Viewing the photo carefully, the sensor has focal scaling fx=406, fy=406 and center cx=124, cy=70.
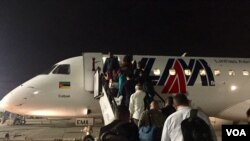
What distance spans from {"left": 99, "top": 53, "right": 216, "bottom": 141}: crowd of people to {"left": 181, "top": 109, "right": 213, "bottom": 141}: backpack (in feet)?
0.64

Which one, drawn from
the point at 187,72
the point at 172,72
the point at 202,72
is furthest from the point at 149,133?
the point at 202,72

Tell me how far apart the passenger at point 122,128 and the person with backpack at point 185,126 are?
0.49 meters

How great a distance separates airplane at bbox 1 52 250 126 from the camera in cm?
1842

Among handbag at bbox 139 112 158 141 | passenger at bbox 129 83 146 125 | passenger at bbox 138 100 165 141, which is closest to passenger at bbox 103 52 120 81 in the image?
passenger at bbox 129 83 146 125

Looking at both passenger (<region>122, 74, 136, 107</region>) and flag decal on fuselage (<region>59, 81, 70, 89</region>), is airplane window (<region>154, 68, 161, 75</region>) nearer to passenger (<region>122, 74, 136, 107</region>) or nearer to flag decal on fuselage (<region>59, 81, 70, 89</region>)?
flag decal on fuselage (<region>59, 81, 70, 89</region>)

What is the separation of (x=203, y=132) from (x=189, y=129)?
202 millimetres

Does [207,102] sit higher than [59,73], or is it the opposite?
[59,73]

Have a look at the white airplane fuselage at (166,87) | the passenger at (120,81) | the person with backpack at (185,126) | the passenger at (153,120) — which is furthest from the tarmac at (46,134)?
the person with backpack at (185,126)

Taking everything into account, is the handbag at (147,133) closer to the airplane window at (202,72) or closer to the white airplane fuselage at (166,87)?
the white airplane fuselage at (166,87)

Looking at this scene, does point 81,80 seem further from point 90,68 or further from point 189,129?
point 189,129

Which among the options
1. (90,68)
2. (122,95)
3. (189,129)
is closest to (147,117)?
(189,129)

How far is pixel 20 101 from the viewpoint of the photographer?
59.8 ft

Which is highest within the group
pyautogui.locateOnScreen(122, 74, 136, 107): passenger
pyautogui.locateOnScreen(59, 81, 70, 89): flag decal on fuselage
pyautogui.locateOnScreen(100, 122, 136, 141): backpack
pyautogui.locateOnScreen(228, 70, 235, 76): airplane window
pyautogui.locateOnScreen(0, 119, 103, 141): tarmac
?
pyautogui.locateOnScreen(228, 70, 235, 76): airplane window

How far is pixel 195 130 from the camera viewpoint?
583 centimetres
